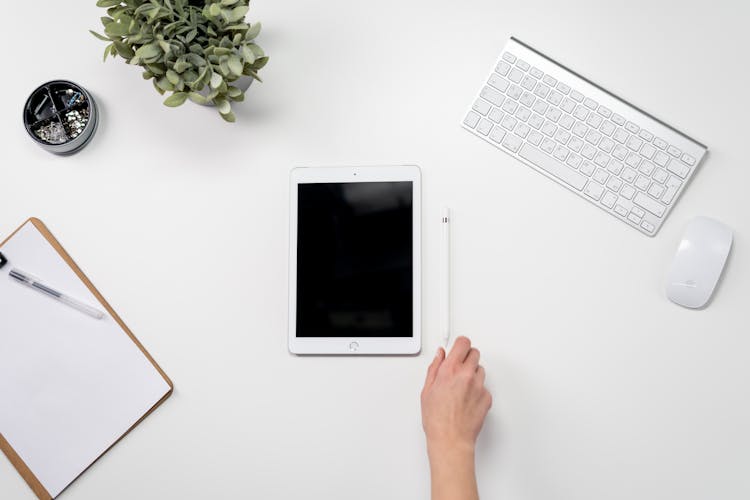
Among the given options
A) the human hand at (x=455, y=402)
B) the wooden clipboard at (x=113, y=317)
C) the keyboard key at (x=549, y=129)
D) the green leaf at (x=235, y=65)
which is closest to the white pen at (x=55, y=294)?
the wooden clipboard at (x=113, y=317)

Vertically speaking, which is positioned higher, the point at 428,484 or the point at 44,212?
the point at 44,212

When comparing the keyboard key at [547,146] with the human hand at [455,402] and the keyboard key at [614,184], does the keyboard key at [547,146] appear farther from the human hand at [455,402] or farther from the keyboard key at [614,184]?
the human hand at [455,402]

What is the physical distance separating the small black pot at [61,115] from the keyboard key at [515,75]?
67 cm

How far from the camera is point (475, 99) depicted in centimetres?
84

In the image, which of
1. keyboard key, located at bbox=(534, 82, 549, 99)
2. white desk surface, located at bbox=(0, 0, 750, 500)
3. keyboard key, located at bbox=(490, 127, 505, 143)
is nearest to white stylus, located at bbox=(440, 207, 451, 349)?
white desk surface, located at bbox=(0, 0, 750, 500)

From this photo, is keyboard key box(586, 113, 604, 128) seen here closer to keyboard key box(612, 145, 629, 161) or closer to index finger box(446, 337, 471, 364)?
keyboard key box(612, 145, 629, 161)

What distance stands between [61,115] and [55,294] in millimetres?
292

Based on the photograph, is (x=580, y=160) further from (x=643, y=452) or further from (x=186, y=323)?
(x=186, y=323)

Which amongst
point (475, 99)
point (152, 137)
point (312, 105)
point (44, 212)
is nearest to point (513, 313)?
point (475, 99)

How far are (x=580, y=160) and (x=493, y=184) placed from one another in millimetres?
140

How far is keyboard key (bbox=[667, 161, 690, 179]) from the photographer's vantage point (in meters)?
0.81

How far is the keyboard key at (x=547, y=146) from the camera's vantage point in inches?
32.6

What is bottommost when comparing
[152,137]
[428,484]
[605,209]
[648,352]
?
[428,484]

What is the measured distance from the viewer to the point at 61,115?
861 millimetres
